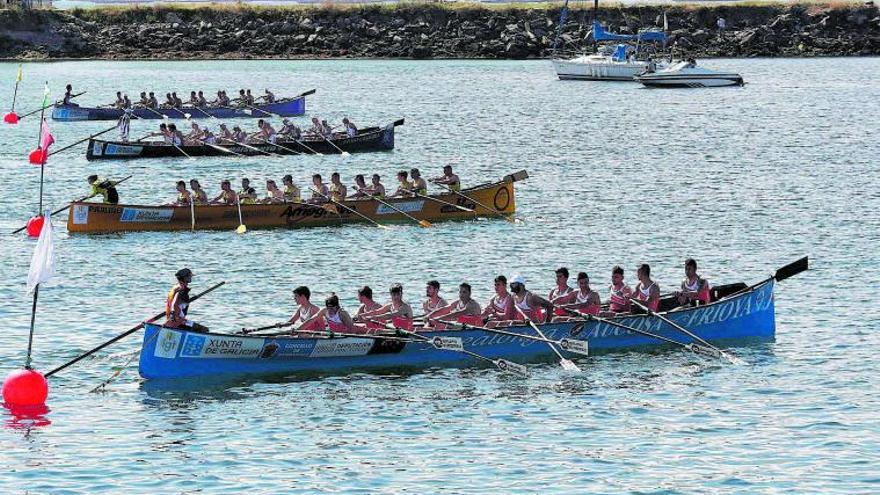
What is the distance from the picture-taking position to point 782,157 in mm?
66375

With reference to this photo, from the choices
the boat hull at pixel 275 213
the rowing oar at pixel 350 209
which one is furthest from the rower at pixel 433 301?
the rowing oar at pixel 350 209

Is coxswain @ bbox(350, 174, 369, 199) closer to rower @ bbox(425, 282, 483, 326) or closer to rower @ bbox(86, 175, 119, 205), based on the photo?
rower @ bbox(86, 175, 119, 205)

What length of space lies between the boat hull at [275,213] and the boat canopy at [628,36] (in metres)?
63.9

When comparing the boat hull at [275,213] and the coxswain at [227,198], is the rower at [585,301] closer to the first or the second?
the boat hull at [275,213]

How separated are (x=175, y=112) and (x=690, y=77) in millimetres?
41955

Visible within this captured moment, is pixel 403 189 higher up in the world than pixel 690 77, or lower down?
lower down

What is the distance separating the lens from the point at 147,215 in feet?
150

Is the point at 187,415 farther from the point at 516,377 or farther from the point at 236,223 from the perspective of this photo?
the point at 236,223

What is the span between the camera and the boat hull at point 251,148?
6334 cm

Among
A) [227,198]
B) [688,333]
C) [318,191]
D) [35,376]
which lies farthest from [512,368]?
[227,198]

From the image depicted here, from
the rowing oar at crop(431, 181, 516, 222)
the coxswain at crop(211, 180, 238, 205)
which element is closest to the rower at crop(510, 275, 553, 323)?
the rowing oar at crop(431, 181, 516, 222)

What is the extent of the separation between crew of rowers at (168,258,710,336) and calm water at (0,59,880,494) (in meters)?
1.20

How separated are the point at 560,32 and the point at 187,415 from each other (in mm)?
103328

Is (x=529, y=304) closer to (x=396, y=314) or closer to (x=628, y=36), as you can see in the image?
(x=396, y=314)
